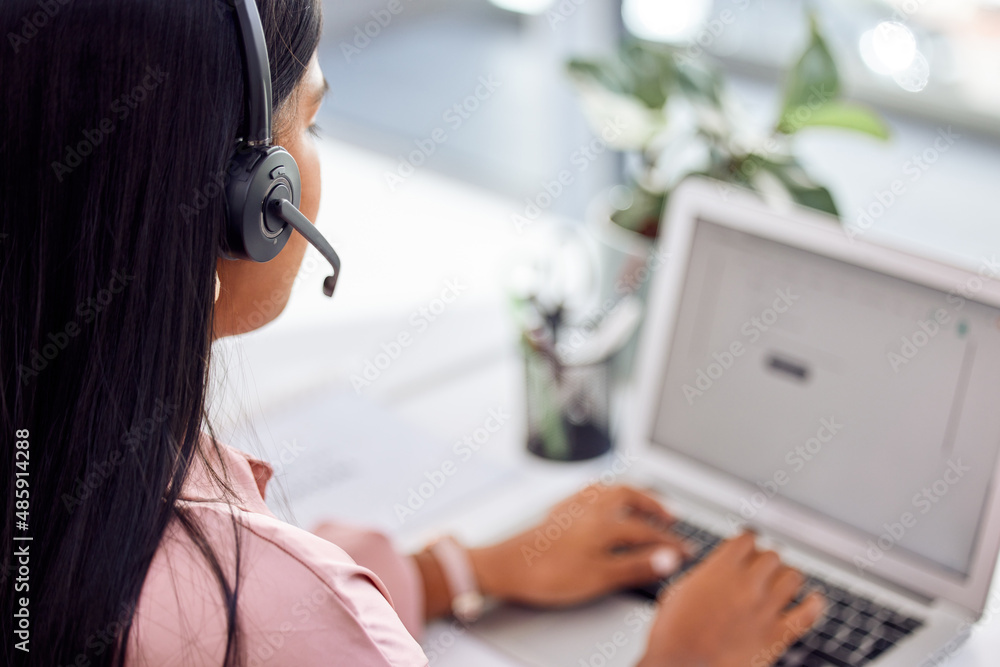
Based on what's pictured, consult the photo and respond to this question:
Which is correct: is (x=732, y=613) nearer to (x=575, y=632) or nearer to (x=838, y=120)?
(x=575, y=632)

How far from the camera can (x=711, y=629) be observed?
29.0 inches

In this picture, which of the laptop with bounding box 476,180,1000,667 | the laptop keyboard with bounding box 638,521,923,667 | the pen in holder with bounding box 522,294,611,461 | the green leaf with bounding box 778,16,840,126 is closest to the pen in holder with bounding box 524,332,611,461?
the pen in holder with bounding box 522,294,611,461

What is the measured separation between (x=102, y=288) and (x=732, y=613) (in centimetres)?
56

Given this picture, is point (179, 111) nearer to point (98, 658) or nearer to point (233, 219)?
point (233, 219)

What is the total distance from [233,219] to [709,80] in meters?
0.73

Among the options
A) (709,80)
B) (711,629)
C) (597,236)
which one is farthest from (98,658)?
(709,80)

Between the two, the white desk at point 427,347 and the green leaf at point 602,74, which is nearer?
the white desk at point 427,347

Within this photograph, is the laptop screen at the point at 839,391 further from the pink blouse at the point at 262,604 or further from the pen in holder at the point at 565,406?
the pink blouse at the point at 262,604

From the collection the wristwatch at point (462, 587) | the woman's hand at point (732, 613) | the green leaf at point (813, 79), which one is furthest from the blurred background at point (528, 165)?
the woman's hand at point (732, 613)

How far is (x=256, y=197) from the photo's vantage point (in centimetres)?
47

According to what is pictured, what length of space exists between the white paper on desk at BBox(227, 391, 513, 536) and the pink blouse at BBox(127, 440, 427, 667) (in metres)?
0.42

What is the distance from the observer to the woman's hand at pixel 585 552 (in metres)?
0.81

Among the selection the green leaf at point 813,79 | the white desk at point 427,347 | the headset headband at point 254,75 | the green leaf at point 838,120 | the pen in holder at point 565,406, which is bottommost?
the white desk at point 427,347

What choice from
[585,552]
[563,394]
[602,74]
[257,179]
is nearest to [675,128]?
[602,74]
